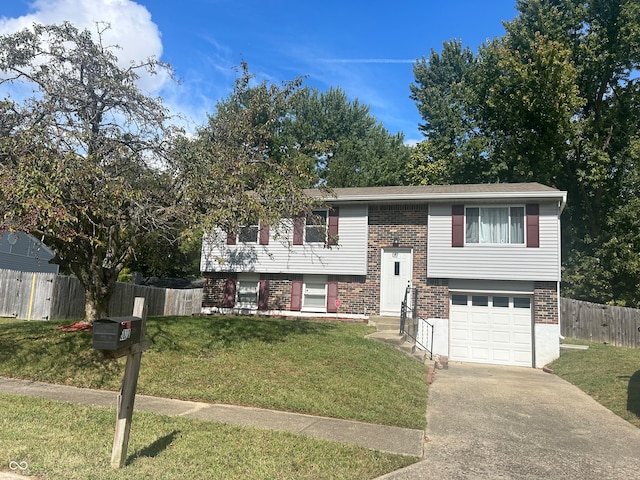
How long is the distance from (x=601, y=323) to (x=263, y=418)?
15793mm

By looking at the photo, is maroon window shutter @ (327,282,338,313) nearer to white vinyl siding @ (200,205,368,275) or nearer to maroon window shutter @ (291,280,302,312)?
white vinyl siding @ (200,205,368,275)

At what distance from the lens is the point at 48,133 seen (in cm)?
930

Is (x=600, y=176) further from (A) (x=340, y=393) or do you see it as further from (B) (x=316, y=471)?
(B) (x=316, y=471)

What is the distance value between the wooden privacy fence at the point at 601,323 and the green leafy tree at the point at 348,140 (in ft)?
48.6

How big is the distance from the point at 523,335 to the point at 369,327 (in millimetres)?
5084

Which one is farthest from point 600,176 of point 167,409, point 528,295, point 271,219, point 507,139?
point 167,409

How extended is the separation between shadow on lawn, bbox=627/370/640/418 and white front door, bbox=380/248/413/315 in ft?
23.0

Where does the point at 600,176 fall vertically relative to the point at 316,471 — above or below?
above

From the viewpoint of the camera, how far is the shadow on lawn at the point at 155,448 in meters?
4.75


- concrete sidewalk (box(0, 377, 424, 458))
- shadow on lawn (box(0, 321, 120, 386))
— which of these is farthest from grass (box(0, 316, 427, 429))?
concrete sidewalk (box(0, 377, 424, 458))

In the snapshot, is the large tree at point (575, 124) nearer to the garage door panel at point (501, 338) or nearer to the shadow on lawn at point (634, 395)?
the garage door panel at point (501, 338)

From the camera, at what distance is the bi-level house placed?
597 inches

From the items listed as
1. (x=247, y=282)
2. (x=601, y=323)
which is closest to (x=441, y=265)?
(x=601, y=323)

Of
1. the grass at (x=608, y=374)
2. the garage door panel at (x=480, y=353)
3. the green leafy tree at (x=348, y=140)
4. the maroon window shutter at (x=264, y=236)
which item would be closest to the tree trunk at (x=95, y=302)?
the maroon window shutter at (x=264, y=236)
